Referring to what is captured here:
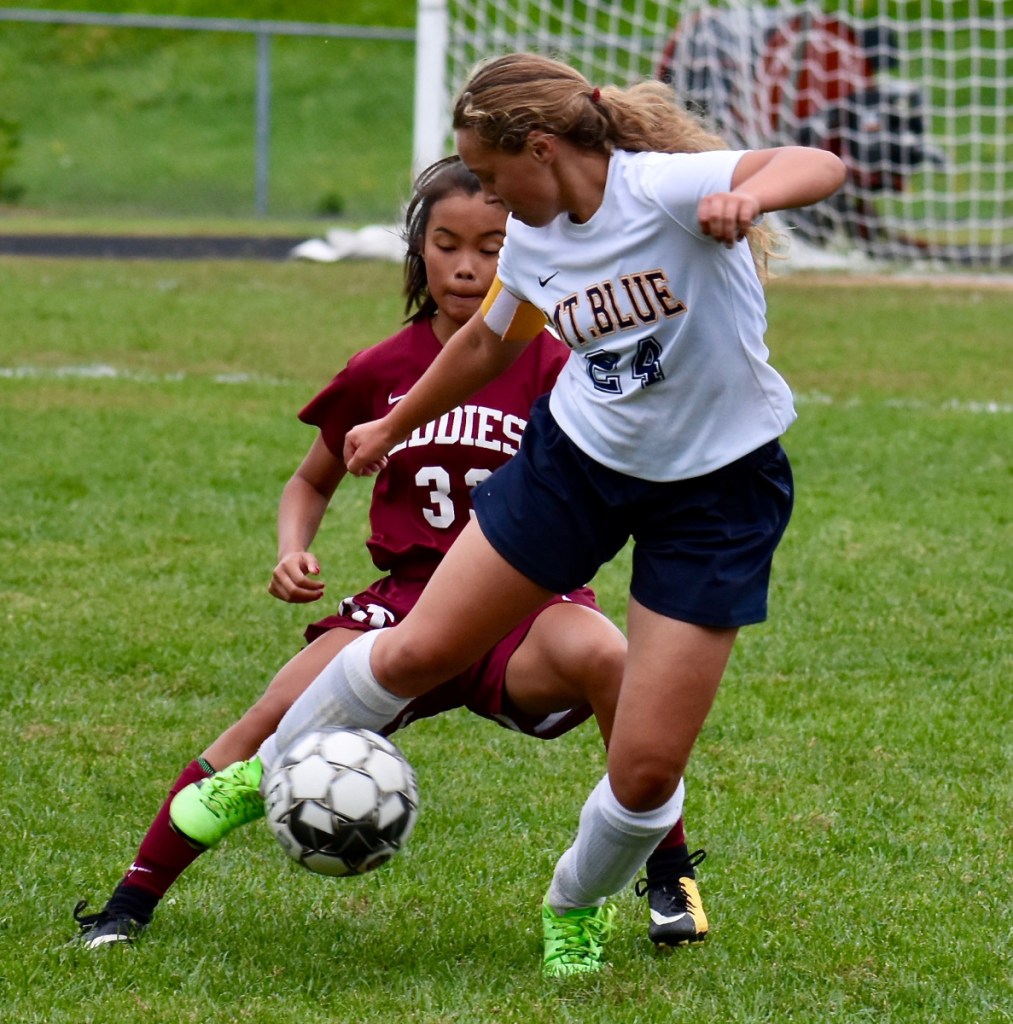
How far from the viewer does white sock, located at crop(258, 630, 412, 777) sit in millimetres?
3156

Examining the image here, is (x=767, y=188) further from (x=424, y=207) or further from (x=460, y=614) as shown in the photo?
(x=424, y=207)

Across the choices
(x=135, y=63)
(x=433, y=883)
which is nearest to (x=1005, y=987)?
(x=433, y=883)

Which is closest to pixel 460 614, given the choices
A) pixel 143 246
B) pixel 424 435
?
pixel 424 435

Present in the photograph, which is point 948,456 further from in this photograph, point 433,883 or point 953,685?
point 433,883

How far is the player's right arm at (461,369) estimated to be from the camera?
317 centimetres

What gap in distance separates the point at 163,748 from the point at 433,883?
3.56 feet

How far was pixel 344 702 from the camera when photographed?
3182mm

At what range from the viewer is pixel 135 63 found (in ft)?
97.2

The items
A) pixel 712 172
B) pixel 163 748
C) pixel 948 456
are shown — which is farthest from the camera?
pixel 948 456

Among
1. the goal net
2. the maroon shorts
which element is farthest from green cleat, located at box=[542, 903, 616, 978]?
the goal net

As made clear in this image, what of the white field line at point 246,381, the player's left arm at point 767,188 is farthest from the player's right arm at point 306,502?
the white field line at point 246,381

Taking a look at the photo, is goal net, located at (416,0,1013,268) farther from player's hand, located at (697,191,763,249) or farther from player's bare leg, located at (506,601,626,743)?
player's hand, located at (697,191,763,249)

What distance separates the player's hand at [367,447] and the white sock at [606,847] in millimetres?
727

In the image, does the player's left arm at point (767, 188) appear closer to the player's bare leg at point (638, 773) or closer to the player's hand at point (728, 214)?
the player's hand at point (728, 214)
